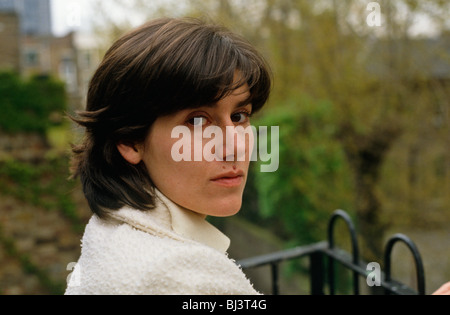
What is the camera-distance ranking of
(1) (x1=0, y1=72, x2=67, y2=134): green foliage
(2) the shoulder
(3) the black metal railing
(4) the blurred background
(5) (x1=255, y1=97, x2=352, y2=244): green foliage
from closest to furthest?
(2) the shoulder, (3) the black metal railing, (4) the blurred background, (5) (x1=255, y1=97, x2=352, y2=244): green foliage, (1) (x1=0, y1=72, x2=67, y2=134): green foliage

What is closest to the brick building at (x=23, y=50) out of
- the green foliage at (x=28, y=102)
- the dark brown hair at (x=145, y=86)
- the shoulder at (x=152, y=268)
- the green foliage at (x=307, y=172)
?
the green foliage at (x=28, y=102)

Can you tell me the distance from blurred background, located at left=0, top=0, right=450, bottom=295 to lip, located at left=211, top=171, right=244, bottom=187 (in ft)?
16.5

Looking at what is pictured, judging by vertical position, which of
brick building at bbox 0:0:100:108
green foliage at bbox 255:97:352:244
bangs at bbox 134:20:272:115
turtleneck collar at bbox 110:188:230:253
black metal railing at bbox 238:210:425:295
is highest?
brick building at bbox 0:0:100:108

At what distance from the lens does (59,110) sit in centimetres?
730

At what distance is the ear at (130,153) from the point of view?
961 millimetres

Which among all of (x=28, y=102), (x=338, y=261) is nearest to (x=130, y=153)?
(x=338, y=261)

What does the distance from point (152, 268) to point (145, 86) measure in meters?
0.36

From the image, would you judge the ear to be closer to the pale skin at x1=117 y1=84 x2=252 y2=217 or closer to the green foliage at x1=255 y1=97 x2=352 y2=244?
the pale skin at x1=117 y1=84 x2=252 y2=217

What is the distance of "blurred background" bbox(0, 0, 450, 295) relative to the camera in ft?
19.1

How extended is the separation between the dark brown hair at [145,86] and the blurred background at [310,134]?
4.88 metres

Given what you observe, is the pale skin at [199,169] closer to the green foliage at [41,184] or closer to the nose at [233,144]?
the nose at [233,144]

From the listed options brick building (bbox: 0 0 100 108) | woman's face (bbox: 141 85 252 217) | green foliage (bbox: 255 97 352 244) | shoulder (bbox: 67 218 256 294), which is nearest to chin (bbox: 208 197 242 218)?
woman's face (bbox: 141 85 252 217)
